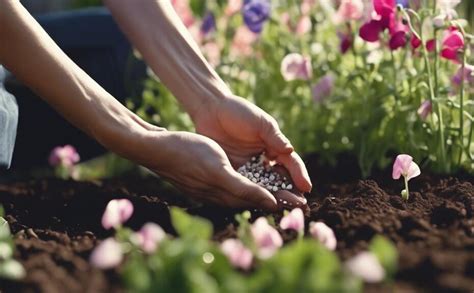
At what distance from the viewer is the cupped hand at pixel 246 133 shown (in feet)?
6.82

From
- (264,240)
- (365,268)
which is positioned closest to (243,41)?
(264,240)

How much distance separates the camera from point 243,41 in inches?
127

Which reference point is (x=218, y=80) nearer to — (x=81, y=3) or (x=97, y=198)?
(x=97, y=198)

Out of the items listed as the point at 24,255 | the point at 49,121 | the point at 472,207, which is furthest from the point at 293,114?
the point at 24,255

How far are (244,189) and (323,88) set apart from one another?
2.87 ft

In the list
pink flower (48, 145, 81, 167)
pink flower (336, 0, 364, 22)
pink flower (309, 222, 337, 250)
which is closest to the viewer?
pink flower (309, 222, 337, 250)

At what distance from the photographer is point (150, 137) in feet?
6.40

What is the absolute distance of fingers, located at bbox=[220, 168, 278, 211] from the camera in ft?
6.18

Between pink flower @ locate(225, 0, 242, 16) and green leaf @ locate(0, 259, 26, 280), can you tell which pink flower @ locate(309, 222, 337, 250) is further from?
pink flower @ locate(225, 0, 242, 16)

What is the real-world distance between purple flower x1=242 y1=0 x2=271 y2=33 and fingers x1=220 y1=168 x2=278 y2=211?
1121 millimetres

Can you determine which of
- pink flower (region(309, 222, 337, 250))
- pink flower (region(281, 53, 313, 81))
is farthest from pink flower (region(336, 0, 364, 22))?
pink flower (region(309, 222, 337, 250))

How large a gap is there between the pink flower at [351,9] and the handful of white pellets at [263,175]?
61 cm

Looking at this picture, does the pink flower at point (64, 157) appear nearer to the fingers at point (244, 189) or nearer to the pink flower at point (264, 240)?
the fingers at point (244, 189)

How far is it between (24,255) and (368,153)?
1.35 meters
